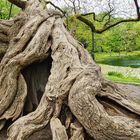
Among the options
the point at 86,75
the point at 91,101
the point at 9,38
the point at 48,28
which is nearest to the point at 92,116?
the point at 91,101

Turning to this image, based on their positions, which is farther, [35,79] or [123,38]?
[123,38]

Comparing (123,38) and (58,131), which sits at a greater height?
(123,38)

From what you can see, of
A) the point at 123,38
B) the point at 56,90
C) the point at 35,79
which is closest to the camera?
the point at 56,90

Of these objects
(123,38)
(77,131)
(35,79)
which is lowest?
(77,131)

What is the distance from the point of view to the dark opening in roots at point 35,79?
255 inches

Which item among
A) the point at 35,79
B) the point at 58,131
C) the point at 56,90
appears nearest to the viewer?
the point at 58,131

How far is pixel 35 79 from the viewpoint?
Result: 6.68 metres

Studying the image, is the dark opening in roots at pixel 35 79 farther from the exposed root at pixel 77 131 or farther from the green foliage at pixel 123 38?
the green foliage at pixel 123 38

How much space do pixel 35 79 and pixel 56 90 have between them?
6.55 feet

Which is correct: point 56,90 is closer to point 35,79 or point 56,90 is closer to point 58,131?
point 58,131

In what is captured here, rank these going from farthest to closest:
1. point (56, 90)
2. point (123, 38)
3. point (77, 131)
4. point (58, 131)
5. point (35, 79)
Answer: point (123, 38)
point (35, 79)
point (56, 90)
point (77, 131)
point (58, 131)

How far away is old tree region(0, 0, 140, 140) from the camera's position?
4.34 metres

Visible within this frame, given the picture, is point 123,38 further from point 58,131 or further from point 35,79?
point 58,131

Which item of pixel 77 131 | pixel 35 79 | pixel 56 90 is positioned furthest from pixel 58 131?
pixel 35 79
